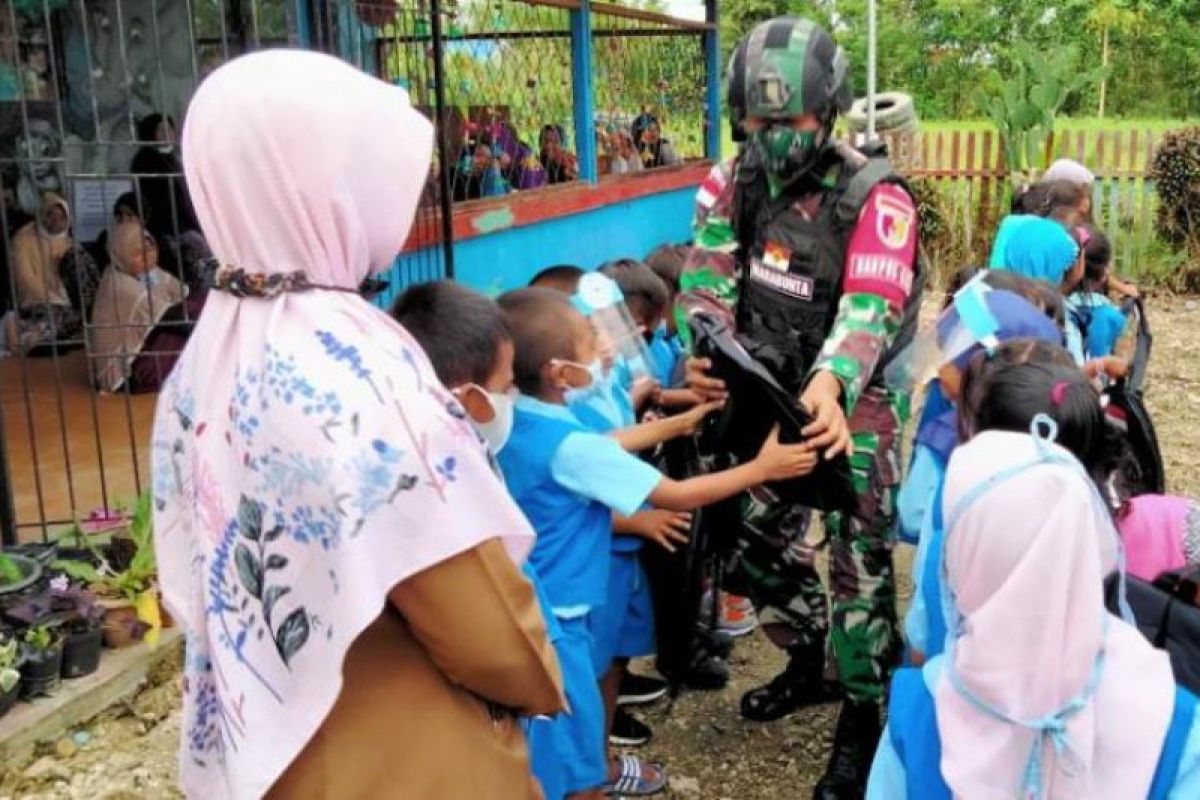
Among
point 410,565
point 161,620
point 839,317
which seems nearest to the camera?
point 410,565

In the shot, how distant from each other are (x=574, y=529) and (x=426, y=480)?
3.60 feet

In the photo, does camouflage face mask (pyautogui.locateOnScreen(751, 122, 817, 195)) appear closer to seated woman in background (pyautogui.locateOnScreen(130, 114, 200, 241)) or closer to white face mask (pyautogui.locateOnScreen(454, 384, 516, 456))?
white face mask (pyautogui.locateOnScreen(454, 384, 516, 456))

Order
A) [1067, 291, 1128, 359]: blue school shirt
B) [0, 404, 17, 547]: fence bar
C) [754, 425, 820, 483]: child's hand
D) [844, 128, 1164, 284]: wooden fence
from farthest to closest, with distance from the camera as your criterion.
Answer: [844, 128, 1164, 284]: wooden fence, [1067, 291, 1128, 359]: blue school shirt, [0, 404, 17, 547]: fence bar, [754, 425, 820, 483]: child's hand

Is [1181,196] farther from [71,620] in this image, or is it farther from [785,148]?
[71,620]

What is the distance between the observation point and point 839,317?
274 centimetres

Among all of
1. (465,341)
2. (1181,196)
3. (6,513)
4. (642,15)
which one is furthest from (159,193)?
(1181,196)

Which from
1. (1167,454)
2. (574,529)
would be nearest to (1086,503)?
(574,529)

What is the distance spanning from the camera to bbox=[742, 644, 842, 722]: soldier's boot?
3.41 meters

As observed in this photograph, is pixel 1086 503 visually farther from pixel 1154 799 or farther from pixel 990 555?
pixel 1154 799

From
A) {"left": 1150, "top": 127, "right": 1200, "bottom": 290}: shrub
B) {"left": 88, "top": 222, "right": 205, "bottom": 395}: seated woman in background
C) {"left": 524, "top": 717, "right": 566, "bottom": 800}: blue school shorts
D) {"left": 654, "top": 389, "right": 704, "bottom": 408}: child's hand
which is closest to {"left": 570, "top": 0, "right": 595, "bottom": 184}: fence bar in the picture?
{"left": 88, "top": 222, "right": 205, "bottom": 395}: seated woman in background

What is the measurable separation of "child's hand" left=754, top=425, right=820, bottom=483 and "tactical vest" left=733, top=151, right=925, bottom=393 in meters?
0.46

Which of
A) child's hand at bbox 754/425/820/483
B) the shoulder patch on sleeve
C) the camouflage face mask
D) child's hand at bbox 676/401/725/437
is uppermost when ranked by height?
the camouflage face mask

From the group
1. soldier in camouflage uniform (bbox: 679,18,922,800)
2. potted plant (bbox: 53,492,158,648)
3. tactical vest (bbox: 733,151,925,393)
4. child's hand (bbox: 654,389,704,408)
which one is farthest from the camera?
potted plant (bbox: 53,492,158,648)

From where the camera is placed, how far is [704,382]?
107 inches
